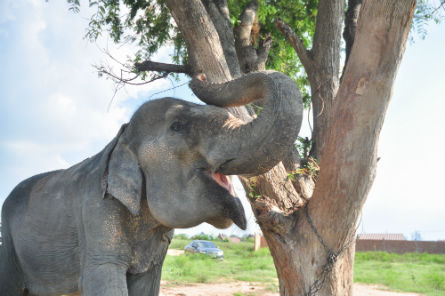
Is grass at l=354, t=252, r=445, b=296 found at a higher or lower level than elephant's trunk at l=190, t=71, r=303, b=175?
lower

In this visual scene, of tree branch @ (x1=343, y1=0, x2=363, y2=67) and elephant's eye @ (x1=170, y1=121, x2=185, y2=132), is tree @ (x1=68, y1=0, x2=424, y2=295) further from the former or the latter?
elephant's eye @ (x1=170, y1=121, x2=185, y2=132)

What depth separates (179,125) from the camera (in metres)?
2.49

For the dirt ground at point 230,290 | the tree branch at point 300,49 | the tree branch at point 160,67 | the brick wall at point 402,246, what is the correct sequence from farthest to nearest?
the brick wall at point 402,246 → the dirt ground at point 230,290 → the tree branch at point 300,49 → the tree branch at point 160,67

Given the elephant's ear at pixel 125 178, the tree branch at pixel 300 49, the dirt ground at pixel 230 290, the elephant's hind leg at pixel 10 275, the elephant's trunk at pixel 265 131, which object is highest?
the tree branch at pixel 300 49

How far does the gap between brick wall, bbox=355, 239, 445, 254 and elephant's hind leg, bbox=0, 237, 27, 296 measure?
69.7 ft

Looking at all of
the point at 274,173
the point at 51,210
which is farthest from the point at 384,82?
the point at 51,210

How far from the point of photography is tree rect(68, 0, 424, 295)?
3.09 meters

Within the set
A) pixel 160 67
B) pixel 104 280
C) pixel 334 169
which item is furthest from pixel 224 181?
pixel 160 67

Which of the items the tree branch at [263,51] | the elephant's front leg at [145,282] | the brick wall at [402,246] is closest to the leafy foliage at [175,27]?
the tree branch at [263,51]

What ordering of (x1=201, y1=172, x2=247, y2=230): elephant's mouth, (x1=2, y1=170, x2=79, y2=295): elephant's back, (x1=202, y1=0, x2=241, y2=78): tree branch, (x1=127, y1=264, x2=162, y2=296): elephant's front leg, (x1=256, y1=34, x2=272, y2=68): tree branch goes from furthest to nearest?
(x1=256, y1=34, x2=272, y2=68): tree branch < (x1=202, y1=0, x2=241, y2=78): tree branch < (x1=2, y1=170, x2=79, y2=295): elephant's back < (x1=127, y1=264, x2=162, y2=296): elephant's front leg < (x1=201, y1=172, x2=247, y2=230): elephant's mouth

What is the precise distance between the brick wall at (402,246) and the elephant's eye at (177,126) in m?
21.5

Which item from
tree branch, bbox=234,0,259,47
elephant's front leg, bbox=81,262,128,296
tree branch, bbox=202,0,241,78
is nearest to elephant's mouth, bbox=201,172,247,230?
elephant's front leg, bbox=81,262,128,296

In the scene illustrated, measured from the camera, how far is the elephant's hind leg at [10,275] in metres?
3.16

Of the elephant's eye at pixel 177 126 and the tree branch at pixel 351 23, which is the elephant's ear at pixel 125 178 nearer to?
the elephant's eye at pixel 177 126
